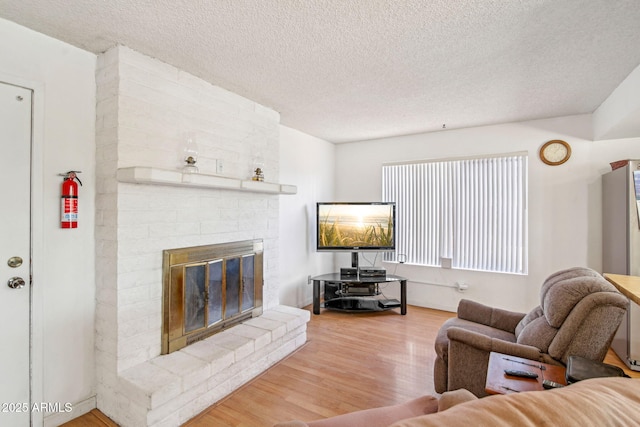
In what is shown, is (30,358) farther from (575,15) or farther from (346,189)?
(346,189)

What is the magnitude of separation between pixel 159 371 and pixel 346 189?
12.1 feet

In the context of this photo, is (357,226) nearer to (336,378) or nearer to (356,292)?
(356,292)

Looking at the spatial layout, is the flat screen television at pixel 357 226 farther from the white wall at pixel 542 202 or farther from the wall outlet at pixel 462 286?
the wall outlet at pixel 462 286

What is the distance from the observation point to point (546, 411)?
22.6 inches

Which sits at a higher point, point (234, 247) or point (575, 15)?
point (575, 15)

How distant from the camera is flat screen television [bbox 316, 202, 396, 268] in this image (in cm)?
426

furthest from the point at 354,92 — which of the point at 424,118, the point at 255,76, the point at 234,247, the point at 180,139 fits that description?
the point at 234,247

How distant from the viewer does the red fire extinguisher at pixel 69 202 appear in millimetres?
1958

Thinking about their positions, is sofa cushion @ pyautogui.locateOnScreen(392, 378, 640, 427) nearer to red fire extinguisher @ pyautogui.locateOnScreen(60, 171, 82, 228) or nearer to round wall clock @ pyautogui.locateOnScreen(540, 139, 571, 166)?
red fire extinguisher @ pyautogui.locateOnScreen(60, 171, 82, 228)

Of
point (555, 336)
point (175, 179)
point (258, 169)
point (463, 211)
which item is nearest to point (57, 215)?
point (175, 179)

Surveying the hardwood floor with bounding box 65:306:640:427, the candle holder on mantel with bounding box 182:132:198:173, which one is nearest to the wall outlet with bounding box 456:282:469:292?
the hardwood floor with bounding box 65:306:640:427

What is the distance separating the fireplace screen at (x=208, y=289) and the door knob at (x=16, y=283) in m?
0.77

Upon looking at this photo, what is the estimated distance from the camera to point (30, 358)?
73.4 inches

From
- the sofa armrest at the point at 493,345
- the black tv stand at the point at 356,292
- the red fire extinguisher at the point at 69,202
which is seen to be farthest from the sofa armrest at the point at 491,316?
the red fire extinguisher at the point at 69,202
